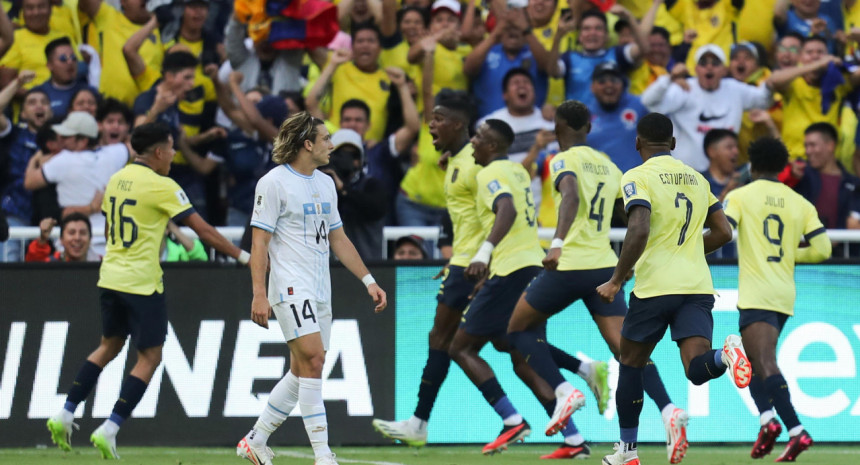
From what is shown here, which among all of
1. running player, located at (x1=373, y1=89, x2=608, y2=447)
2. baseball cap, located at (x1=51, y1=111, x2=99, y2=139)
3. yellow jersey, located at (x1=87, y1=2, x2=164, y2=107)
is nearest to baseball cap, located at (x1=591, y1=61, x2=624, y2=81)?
running player, located at (x1=373, y1=89, x2=608, y2=447)

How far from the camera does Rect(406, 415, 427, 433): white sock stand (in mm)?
10797

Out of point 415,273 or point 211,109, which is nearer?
point 415,273

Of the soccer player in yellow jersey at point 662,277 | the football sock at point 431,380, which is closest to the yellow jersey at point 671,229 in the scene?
the soccer player in yellow jersey at point 662,277

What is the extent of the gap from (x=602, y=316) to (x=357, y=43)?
17.7ft

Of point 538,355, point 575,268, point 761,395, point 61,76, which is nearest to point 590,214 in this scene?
point 575,268

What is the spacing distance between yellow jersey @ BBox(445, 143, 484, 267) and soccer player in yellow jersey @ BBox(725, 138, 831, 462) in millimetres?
2039

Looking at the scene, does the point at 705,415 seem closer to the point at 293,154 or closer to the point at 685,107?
the point at 685,107

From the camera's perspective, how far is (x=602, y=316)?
10086 millimetres

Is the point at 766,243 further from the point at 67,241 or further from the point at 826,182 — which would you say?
the point at 67,241

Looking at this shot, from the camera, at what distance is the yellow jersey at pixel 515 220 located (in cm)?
1023

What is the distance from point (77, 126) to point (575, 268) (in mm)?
5857

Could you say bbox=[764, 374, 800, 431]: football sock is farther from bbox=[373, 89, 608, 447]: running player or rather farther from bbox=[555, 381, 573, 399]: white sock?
bbox=[555, 381, 573, 399]: white sock

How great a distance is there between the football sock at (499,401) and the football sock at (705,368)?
2.64 m

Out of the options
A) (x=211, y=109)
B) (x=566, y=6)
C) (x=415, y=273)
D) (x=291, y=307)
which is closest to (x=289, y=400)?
(x=291, y=307)
